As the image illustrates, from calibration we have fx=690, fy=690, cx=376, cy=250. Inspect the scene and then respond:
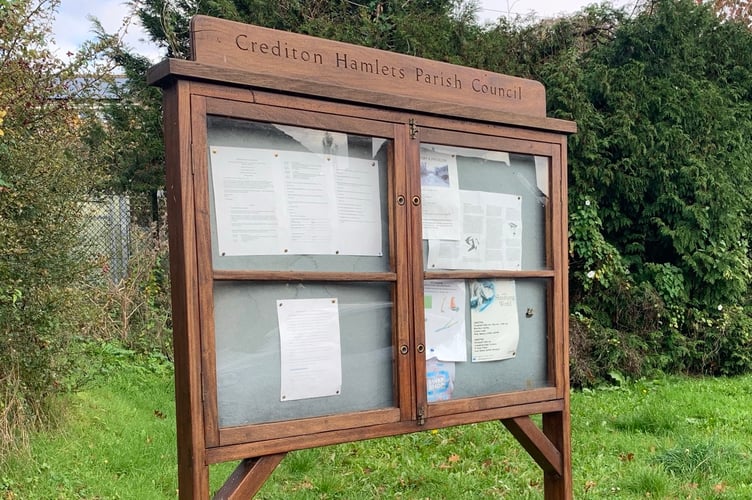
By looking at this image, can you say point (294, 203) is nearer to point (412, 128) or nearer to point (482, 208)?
point (412, 128)

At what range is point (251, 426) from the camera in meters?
Result: 2.27

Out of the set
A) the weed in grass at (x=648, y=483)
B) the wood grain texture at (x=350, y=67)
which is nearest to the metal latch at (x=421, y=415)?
the wood grain texture at (x=350, y=67)

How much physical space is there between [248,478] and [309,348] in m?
0.47

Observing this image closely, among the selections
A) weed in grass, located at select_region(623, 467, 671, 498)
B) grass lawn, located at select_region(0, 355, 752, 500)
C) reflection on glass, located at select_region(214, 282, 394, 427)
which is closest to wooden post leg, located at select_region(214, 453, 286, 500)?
reflection on glass, located at select_region(214, 282, 394, 427)

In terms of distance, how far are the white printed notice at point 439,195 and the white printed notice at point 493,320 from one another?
0.29m

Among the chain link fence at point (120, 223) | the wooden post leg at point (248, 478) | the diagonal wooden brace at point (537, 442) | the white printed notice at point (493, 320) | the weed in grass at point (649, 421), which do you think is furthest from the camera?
the chain link fence at point (120, 223)

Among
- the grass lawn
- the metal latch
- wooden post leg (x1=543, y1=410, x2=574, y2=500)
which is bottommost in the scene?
the grass lawn

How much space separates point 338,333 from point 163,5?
Result: 7.79 m

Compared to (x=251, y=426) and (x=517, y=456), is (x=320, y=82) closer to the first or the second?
(x=251, y=426)

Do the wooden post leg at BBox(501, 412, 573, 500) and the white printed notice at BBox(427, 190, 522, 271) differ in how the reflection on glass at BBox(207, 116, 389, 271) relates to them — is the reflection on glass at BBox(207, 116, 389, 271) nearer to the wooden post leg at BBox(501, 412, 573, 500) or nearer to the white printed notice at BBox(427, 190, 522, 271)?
the white printed notice at BBox(427, 190, 522, 271)

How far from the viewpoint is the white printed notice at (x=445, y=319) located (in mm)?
2773

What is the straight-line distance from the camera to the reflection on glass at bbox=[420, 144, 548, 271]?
2787mm

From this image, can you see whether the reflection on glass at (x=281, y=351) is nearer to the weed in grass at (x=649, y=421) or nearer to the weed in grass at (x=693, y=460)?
the weed in grass at (x=693, y=460)

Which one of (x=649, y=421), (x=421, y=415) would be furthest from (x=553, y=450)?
(x=649, y=421)
